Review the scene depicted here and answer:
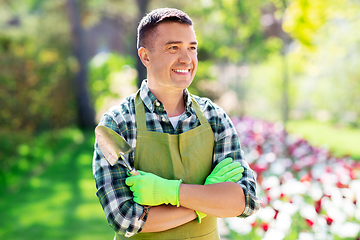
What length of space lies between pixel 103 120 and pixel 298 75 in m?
12.2

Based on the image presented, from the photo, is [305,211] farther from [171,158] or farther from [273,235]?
[171,158]

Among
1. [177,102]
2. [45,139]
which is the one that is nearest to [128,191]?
[177,102]

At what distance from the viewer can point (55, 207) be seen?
184 inches

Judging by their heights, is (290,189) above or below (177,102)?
below

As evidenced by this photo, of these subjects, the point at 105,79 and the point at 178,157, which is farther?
the point at 105,79

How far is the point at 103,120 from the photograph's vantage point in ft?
5.04

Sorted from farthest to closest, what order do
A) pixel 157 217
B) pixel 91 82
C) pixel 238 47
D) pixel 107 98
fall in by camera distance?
pixel 107 98 → pixel 91 82 → pixel 238 47 → pixel 157 217

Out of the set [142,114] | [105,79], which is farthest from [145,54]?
[105,79]

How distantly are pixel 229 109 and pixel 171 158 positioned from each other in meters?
10.5

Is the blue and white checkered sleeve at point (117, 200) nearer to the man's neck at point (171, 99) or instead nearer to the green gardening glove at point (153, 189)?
the green gardening glove at point (153, 189)

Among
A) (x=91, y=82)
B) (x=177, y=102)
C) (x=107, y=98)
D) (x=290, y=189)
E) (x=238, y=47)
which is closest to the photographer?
(x=177, y=102)

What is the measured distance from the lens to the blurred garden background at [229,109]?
356 centimetres

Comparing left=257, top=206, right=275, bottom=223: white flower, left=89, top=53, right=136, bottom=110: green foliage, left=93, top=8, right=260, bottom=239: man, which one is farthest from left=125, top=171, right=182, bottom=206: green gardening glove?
left=89, top=53, right=136, bottom=110: green foliage

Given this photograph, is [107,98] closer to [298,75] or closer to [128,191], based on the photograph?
[298,75]
